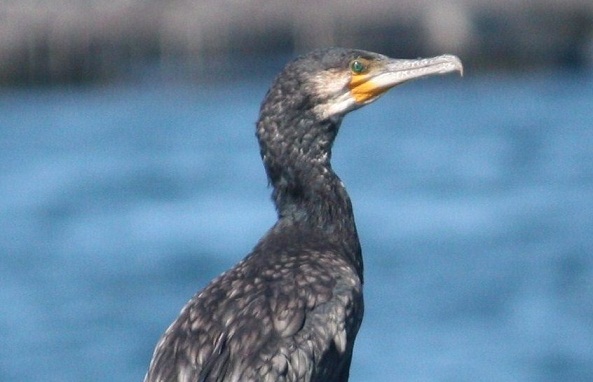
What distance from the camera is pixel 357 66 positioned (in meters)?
8.19

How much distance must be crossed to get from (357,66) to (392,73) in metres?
0.22

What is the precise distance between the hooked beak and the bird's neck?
190mm

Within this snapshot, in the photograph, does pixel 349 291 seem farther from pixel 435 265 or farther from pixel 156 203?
pixel 156 203

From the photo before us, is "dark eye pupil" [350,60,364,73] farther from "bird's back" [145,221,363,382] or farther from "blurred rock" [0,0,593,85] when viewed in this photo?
"blurred rock" [0,0,593,85]

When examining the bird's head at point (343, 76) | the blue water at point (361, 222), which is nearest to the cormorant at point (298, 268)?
the bird's head at point (343, 76)

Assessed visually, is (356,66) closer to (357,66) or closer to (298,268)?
(357,66)

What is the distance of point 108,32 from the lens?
Result: 53031mm

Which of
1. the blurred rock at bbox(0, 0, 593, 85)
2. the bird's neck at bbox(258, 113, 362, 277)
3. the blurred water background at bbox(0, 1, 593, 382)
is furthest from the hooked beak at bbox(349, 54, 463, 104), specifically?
the blurred rock at bbox(0, 0, 593, 85)

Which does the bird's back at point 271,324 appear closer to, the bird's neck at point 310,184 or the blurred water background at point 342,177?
the bird's neck at point 310,184

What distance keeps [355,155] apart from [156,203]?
25.3 ft

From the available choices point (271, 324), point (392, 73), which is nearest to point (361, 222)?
point (392, 73)

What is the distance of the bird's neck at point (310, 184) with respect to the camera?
26.7ft

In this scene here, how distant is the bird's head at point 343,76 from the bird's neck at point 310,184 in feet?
0.37

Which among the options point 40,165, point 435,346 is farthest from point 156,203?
point 435,346
